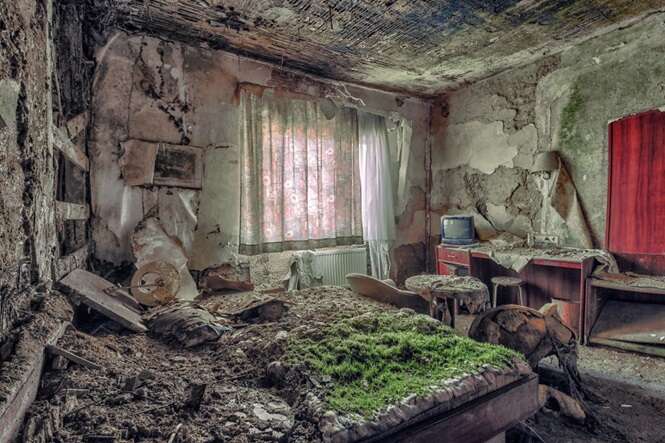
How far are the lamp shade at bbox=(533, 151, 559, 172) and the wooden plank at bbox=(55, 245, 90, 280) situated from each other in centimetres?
429

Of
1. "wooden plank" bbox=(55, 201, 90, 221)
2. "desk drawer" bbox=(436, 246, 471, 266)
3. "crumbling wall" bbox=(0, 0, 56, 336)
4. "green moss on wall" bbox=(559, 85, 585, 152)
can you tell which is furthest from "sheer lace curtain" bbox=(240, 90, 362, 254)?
"green moss on wall" bbox=(559, 85, 585, 152)

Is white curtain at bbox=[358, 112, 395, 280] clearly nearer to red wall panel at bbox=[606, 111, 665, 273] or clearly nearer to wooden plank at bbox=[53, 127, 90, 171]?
red wall panel at bbox=[606, 111, 665, 273]

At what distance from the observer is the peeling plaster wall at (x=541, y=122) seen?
10.7ft

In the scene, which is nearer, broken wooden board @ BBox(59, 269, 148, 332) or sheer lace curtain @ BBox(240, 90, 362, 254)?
broken wooden board @ BBox(59, 269, 148, 332)

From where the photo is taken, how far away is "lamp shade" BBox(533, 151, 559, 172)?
376 centimetres

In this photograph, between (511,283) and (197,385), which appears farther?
(511,283)

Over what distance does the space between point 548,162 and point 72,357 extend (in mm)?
4234

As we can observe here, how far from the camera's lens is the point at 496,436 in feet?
4.75

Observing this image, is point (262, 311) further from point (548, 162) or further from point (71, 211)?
point (548, 162)

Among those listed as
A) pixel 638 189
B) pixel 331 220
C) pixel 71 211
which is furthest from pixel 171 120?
pixel 638 189

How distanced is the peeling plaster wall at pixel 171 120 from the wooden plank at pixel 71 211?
15 centimetres

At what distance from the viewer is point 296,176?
13.8 feet

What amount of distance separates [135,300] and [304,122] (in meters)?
2.62

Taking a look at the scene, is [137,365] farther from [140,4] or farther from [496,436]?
[140,4]
